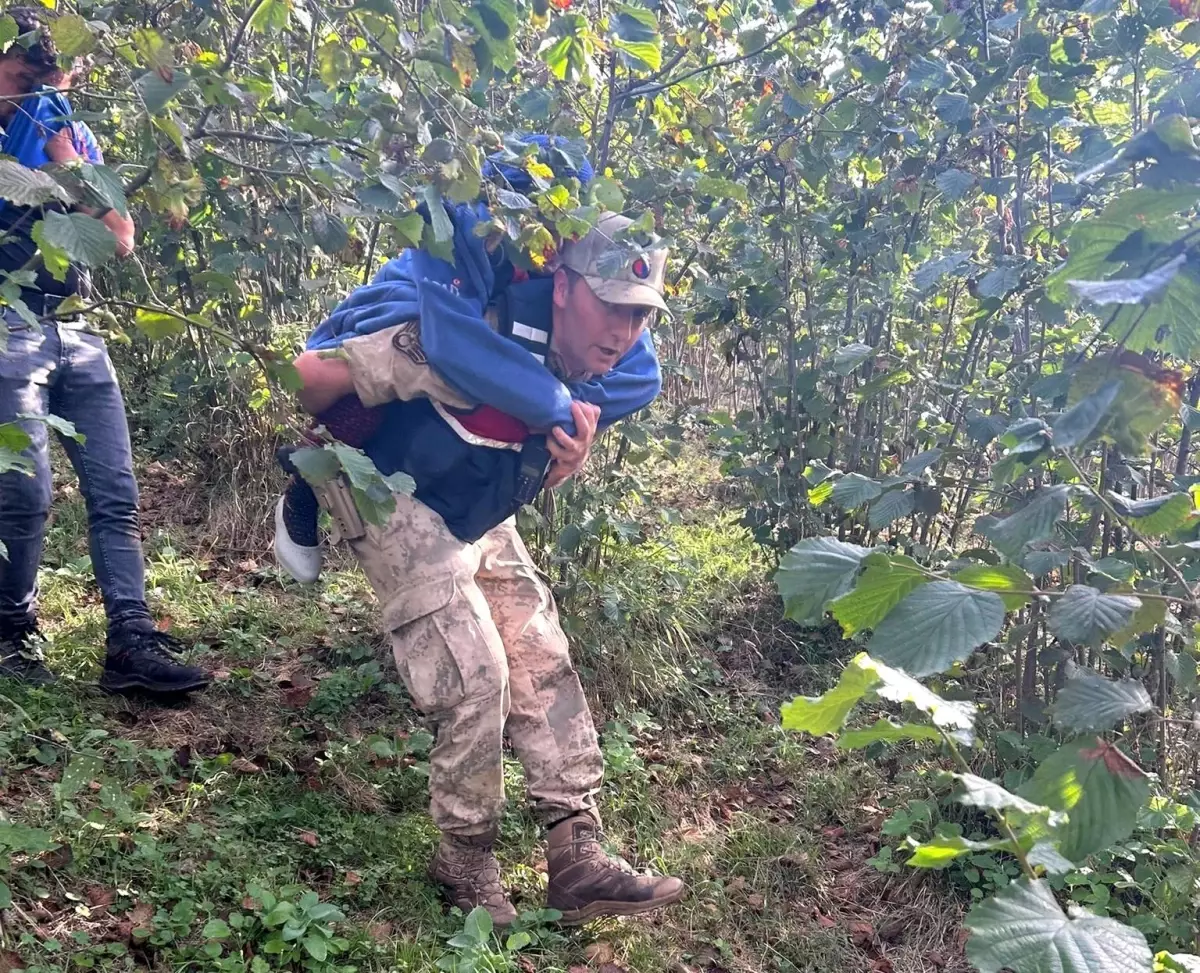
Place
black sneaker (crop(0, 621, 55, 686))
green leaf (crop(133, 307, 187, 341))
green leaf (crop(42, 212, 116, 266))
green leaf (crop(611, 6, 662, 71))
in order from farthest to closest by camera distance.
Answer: black sneaker (crop(0, 621, 55, 686)) < green leaf (crop(611, 6, 662, 71)) < green leaf (crop(133, 307, 187, 341)) < green leaf (crop(42, 212, 116, 266))

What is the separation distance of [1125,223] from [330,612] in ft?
10.3

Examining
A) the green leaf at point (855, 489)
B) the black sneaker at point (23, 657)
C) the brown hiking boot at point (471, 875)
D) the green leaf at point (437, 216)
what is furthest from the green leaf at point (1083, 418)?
the black sneaker at point (23, 657)

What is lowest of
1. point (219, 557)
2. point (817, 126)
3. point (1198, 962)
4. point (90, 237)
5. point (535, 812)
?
point (219, 557)

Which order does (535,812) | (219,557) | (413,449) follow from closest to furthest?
(413,449) → (535,812) → (219,557)

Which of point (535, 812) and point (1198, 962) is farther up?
point (1198, 962)

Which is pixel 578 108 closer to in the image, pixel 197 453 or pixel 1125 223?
pixel 197 453

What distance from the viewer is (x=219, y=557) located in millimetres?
4000

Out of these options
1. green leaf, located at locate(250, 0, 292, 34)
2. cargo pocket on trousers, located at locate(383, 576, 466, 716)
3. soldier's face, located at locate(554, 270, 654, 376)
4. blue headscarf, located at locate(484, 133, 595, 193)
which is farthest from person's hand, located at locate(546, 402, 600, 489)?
green leaf, located at locate(250, 0, 292, 34)

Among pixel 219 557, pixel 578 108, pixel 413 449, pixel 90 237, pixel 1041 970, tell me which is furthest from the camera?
pixel 219 557

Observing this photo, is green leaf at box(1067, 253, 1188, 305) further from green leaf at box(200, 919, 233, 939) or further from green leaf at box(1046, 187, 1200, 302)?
green leaf at box(200, 919, 233, 939)

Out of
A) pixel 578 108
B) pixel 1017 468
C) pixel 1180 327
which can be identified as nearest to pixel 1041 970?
pixel 1180 327

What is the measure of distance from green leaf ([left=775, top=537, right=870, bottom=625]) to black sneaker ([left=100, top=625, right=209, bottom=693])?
2150 millimetres

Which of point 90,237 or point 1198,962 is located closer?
point 1198,962

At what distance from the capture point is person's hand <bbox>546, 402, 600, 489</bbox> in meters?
2.31
